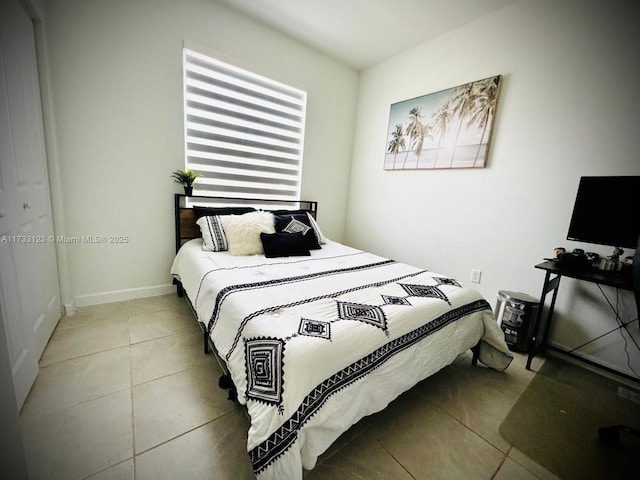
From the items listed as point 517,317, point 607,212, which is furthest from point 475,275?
point 607,212

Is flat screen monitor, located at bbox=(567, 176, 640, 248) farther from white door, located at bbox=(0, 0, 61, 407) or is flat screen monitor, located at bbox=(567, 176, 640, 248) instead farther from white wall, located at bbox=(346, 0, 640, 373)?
white door, located at bbox=(0, 0, 61, 407)

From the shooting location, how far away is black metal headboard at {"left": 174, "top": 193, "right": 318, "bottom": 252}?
246 cm

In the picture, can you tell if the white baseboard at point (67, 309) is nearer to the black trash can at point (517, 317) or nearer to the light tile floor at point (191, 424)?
the light tile floor at point (191, 424)

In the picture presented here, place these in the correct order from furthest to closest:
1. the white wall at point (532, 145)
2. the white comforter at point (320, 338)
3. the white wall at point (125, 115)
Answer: the white wall at point (125, 115) → the white wall at point (532, 145) → the white comforter at point (320, 338)

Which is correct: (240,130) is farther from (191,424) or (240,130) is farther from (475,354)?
(475,354)

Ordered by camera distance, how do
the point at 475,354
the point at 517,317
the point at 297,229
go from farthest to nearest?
1. the point at 297,229
2. the point at 517,317
3. the point at 475,354

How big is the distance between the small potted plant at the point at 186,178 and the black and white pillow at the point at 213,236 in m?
0.35

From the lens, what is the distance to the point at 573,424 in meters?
1.38

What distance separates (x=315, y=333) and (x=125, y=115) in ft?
8.03

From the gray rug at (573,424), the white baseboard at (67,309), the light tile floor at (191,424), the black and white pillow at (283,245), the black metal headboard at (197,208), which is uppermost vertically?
the black metal headboard at (197,208)

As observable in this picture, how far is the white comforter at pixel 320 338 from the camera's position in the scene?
35.8 inches

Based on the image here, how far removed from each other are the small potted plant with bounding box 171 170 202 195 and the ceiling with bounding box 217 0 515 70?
1.62 meters

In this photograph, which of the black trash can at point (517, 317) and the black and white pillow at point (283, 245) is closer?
the black trash can at point (517, 317)

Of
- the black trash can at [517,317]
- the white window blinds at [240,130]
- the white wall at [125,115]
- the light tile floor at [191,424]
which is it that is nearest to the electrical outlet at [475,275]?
the black trash can at [517,317]
